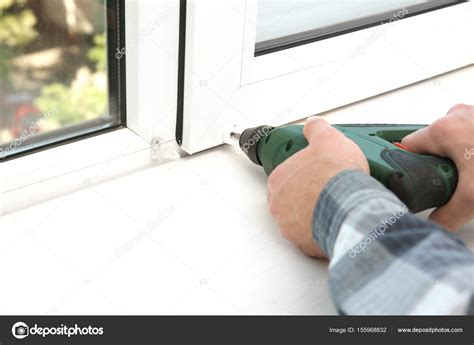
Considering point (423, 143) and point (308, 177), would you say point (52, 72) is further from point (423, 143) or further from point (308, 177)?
point (423, 143)

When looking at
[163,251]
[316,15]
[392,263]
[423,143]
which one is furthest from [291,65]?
[392,263]

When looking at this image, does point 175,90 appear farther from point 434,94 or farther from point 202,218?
point 434,94

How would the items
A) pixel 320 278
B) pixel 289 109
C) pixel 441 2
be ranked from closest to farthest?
1. pixel 320 278
2. pixel 289 109
3. pixel 441 2

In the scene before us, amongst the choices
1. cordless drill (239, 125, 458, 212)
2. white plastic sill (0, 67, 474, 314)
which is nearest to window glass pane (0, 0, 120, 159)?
white plastic sill (0, 67, 474, 314)

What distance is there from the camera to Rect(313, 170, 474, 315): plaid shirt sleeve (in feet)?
1.84

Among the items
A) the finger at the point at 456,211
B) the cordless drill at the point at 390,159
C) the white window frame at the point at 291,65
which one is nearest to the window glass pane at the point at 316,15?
the white window frame at the point at 291,65

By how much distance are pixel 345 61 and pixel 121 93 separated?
360 mm

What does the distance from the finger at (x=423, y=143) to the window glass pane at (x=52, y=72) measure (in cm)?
38

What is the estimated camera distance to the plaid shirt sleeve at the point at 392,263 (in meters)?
0.56

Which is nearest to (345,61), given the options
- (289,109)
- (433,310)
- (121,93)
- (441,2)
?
(289,109)

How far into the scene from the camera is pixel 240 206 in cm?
86

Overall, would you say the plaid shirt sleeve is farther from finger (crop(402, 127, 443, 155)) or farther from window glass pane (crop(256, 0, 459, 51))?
window glass pane (crop(256, 0, 459, 51))

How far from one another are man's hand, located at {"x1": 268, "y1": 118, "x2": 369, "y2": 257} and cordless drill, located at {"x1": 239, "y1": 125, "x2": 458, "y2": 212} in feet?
0.11

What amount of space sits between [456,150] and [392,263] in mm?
271
